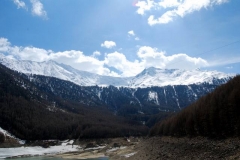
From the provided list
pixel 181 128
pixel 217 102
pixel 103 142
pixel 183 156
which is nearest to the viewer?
pixel 183 156

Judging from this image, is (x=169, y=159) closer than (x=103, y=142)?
Yes

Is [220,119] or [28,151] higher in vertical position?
[220,119]

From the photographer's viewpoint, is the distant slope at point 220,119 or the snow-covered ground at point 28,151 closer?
the distant slope at point 220,119

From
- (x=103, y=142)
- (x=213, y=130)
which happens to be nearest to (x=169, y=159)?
(x=213, y=130)

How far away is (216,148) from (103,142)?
162 m

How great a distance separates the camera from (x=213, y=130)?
54.2 metres

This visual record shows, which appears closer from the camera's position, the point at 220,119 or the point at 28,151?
the point at 220,119

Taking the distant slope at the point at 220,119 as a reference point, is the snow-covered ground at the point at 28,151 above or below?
below

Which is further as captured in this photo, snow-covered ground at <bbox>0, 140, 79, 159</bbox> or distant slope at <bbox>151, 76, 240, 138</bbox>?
snow-covered ground at <bbox>0, 140, 79, 159</bbox>

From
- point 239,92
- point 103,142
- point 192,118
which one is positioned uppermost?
point 239,92

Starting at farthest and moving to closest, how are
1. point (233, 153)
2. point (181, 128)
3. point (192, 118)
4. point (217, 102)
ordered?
point (181, 128), point (192, 118), point (217, 102), point (233, 153)

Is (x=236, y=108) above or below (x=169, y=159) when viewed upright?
above

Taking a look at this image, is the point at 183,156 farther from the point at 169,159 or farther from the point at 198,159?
the point at 198,159

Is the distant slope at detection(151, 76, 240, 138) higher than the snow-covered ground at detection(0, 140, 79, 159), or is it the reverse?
the distant slope at detection(151, 76, 240, 138)
